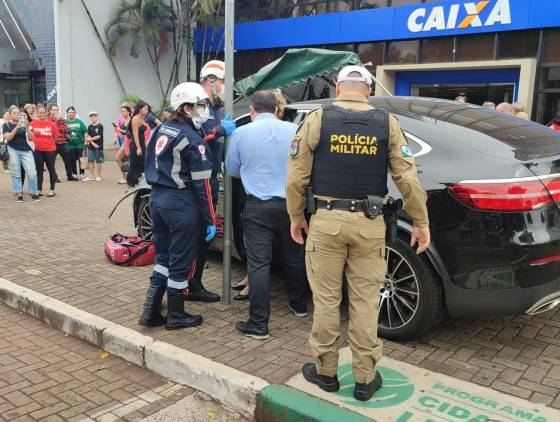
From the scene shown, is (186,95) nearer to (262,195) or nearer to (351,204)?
(262,195)

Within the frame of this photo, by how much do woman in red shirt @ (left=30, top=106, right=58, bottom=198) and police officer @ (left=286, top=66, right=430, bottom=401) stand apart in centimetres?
921

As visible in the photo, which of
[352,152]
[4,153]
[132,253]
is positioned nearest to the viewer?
[352,152]

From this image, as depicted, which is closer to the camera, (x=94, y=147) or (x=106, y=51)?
(x=94, y=147)

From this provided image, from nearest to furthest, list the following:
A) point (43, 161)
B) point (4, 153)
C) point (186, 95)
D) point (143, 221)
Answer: point (186, 95) < point (143, 221) < point (4, 153) < point (43, 161)

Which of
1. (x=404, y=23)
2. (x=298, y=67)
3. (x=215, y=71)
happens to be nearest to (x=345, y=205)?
(x=215, y=71)

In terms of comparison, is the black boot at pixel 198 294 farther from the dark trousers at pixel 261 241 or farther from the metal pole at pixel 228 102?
the dark trousers at pixel 261 241

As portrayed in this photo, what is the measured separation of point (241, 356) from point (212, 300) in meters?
1.14

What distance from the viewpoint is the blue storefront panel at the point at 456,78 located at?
13.7 metres

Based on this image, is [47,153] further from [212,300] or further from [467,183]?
[467,183]

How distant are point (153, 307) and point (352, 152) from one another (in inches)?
83.7

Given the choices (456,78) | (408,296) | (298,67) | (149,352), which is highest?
(456,78)

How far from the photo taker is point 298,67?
782 centimetres

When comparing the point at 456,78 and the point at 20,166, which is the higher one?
the point at 456,78

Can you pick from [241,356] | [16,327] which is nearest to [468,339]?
[241,356]
